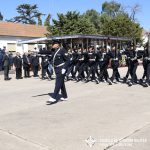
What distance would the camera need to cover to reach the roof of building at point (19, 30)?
5153cm

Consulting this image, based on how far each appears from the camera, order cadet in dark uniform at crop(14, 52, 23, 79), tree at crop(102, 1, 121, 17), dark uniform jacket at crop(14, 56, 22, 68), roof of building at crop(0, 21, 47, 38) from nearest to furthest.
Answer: cadet in dark uniform at crop(14, 52, 23, 79), dark uniform jacket at crop(14, 56, 22, 68), roof of building at crop(0, 21, 47, 38), tree at crop(102, 1, 121, 17)

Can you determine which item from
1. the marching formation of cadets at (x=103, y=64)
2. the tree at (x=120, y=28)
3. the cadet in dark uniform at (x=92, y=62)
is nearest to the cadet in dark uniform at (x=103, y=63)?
the marching formation of cadets at (x=103, y=64)

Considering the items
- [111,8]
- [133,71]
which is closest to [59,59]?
[133,71]

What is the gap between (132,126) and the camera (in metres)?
7.41

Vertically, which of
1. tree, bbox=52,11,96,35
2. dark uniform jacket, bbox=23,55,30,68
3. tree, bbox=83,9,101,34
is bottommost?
dark uniform jacket, bbox=23,55,30,68

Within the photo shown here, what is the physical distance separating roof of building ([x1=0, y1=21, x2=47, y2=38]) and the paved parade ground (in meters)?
Result: 40.1

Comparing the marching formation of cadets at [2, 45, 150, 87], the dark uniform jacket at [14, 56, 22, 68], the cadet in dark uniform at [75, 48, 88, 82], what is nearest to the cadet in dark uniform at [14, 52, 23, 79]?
the dark uniform jacket at [14, 56, 22, 68]

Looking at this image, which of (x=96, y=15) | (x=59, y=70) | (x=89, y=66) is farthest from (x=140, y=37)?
(x=59, y=70)

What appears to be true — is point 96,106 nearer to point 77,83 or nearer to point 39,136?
point 39,136

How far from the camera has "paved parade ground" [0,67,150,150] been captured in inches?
248

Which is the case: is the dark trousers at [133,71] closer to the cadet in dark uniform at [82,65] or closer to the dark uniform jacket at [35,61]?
the cadet in dark uniform at [82,65]

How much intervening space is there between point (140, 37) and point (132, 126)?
2020 inches

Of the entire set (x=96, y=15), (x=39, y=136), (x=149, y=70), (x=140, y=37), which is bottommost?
(x=39, y=136)

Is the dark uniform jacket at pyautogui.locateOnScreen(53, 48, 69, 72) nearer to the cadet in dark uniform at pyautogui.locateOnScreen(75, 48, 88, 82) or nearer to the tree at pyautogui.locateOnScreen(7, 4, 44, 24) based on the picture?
the cadet in dark uniform at pyautogui.locateOnScreen(75, 48, 88, 82)
